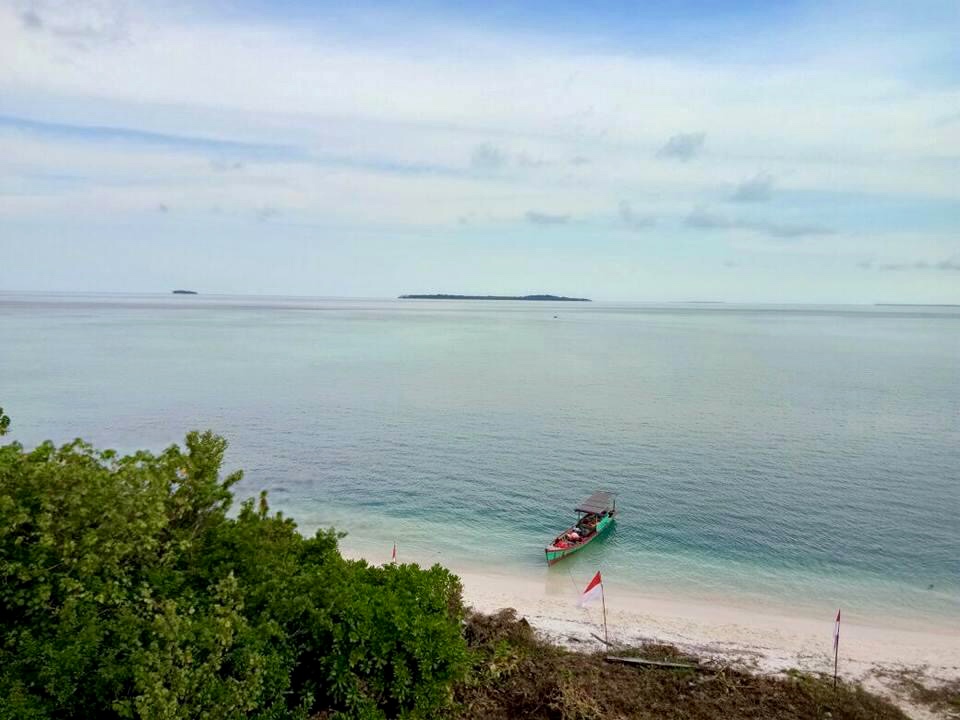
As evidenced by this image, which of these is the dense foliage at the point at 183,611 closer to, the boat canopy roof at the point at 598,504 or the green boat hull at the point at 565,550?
the green boat hull at the point at 565,550

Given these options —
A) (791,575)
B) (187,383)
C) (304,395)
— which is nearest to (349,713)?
(791,575)

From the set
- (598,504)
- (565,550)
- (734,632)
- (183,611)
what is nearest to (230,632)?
(183,611)

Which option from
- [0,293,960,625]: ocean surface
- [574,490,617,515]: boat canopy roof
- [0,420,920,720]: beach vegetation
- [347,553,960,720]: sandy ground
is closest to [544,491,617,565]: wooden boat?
[574,490,617,515]: boat canopy roof

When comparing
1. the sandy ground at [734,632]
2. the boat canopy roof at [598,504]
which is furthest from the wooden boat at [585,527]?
the sandy ground at [734,632]

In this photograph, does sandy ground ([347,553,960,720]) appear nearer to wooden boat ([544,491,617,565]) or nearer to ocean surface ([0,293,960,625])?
ocean surface ([0,293,960,625])

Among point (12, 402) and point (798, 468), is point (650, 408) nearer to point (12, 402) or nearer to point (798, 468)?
point (798, 468)
